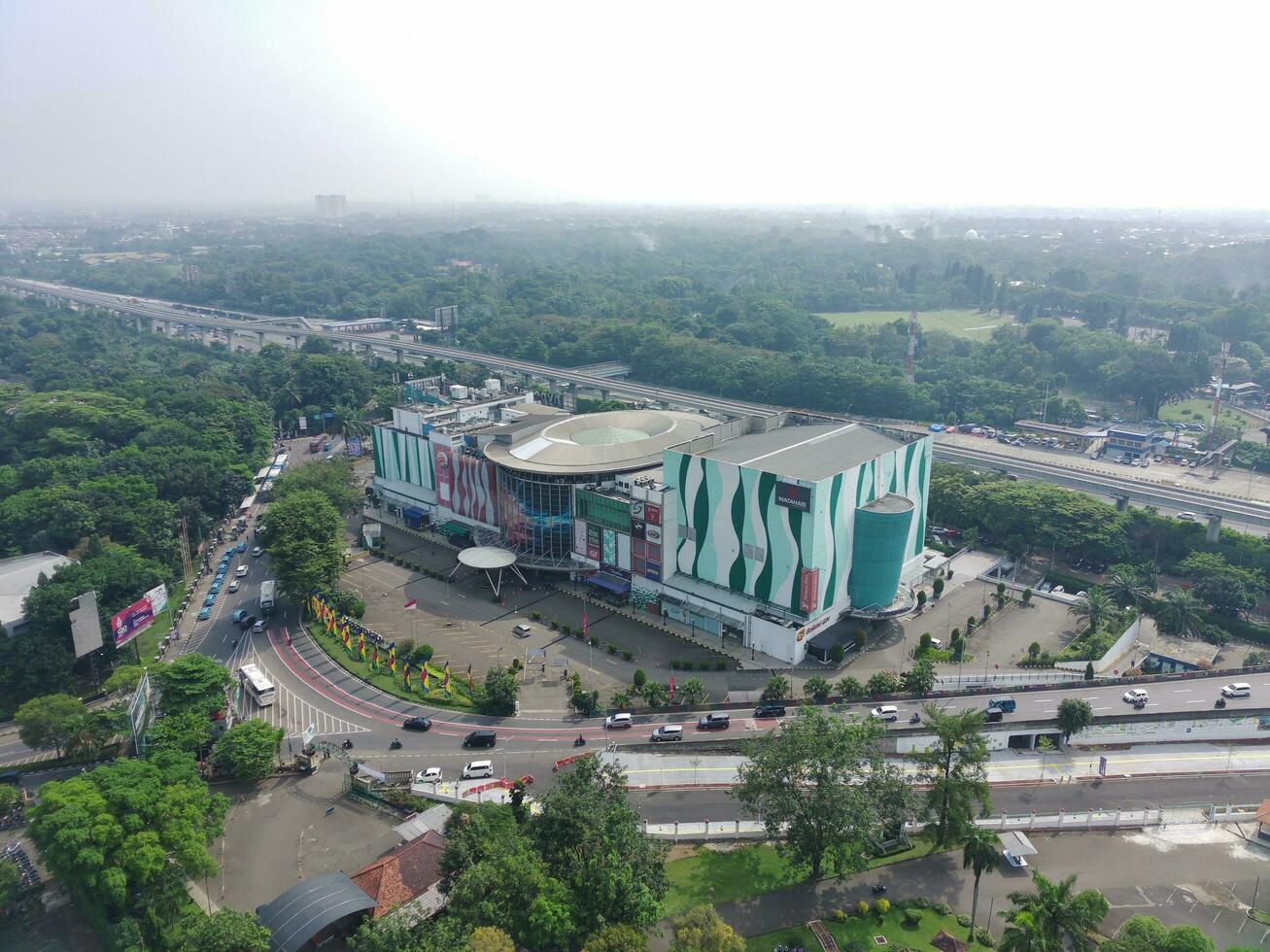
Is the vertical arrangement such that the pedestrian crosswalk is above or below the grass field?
below

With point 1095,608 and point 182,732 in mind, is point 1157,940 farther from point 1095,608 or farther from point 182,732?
point 182,732

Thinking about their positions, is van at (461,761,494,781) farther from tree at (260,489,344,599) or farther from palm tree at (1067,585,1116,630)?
palm tree at (1067,585,1116,630)

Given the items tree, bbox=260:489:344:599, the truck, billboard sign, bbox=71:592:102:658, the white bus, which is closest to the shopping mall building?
tree, bbox=260:489:344:599

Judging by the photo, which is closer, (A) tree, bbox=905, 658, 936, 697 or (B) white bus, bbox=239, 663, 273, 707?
(A) tree, bbox=905, 658, 936, 697

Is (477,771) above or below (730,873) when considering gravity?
above

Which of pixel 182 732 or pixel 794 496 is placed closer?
pixel 182 732

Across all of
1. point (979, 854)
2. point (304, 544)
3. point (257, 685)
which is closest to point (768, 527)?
point (979, 854)
